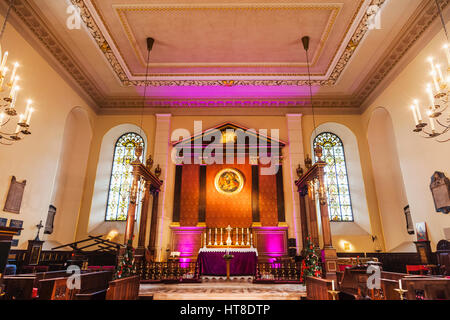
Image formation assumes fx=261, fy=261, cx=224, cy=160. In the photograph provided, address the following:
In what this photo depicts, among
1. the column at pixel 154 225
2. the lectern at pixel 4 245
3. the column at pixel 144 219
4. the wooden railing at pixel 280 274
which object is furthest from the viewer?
the column at pixel 154 225

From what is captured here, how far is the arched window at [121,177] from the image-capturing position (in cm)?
1129

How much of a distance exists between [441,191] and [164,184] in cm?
930

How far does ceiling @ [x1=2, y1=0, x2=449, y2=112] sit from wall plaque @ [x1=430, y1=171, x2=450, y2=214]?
4.38 m

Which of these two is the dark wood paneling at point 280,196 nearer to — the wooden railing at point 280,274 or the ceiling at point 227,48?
the wooden railing at point 280,274

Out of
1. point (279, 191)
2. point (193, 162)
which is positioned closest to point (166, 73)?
point (193, 162)

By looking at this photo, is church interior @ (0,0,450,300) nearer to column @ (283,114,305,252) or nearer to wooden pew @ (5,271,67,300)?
column @ (283,114,305,252)

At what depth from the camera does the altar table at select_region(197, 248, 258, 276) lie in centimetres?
883

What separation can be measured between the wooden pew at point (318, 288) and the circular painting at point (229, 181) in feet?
18.0

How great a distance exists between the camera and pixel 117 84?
1126cm

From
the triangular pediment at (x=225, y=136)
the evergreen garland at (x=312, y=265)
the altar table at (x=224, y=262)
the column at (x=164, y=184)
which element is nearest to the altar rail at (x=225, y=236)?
the altar table at (x=224, y=262)

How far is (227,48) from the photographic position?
9.49 meters

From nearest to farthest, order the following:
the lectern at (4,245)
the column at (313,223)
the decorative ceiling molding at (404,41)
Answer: the lectern at (4,245), the decorative ceiling molding at (404,41), the column at (313,223)

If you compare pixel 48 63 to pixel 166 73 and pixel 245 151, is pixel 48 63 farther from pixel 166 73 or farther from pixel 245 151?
pixel 245 151

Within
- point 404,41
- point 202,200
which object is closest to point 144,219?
point 202,200
